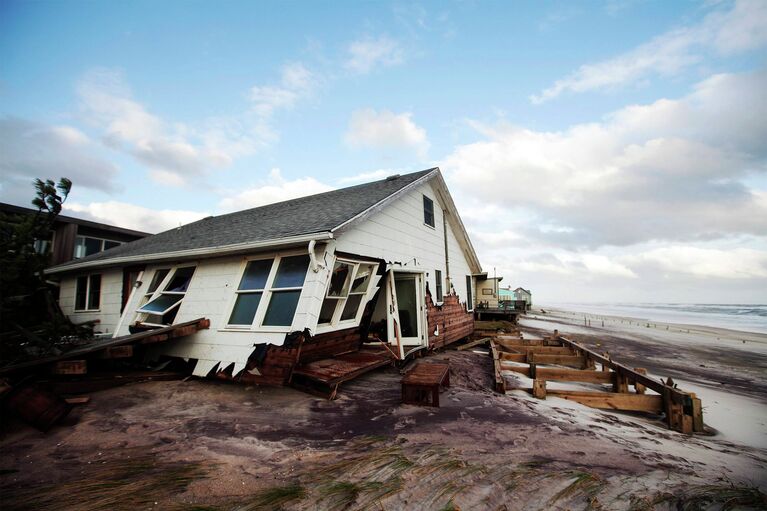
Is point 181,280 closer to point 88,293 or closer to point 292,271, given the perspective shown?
point 292,271

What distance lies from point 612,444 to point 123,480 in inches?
213

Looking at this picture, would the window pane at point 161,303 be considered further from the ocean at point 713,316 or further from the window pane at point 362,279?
the ocean at point 713,316

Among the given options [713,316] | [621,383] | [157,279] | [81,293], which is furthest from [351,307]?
[713,316]

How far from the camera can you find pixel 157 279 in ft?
28.4

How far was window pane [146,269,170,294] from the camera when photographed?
856 centimetres

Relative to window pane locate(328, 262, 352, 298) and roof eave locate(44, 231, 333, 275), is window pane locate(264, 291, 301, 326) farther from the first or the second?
window pane locate(328, 262, 352, 298)

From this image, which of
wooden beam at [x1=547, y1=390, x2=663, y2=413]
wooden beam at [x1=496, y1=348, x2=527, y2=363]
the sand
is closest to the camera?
the sand

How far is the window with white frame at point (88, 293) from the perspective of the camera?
10.7m

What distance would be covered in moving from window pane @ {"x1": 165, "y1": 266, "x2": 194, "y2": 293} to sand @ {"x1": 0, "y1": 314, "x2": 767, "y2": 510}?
2.73 m

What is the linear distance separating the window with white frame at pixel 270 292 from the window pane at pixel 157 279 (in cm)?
329

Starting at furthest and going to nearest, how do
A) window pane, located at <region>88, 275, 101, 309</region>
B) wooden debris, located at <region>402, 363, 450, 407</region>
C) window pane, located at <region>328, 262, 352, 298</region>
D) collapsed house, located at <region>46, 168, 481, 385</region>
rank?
1. window pane, located at <region>88, 275, 101, 309</region>
2. window pane, located at <region>328, 262, 352, 298</region>
3. collapsed house, located at <region>46, 168, 481, 385</region>
4. wooden debris, located at <region>402, 363, 450, 407</region>

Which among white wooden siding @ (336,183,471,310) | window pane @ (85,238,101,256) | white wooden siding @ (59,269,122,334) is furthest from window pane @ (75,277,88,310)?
white wooden siding @ (336,183,471,310)

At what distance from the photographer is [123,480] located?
289cm

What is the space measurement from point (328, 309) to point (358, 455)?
158 inches
